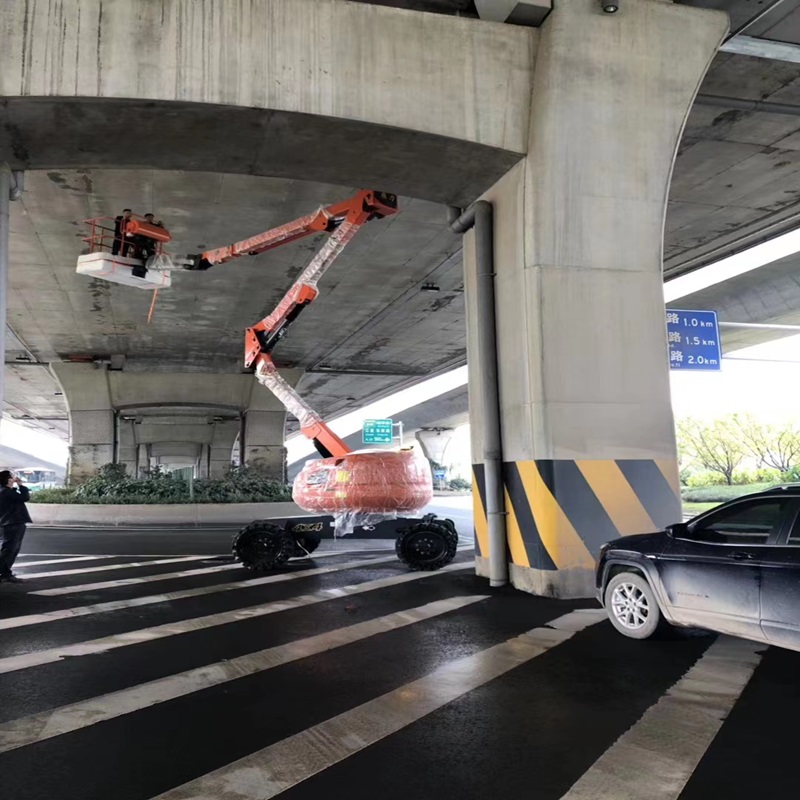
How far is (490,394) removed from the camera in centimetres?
891

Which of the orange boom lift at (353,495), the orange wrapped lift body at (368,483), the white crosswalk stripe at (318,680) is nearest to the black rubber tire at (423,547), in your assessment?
the orange boom lift at (353,495)

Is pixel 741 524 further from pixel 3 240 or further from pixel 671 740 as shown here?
pixel 3 240

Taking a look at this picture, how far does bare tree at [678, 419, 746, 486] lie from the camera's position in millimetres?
43375

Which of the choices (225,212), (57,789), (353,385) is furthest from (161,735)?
(353,385)

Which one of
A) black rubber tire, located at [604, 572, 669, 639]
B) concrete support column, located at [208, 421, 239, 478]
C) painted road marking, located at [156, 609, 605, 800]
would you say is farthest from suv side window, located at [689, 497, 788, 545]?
concrete support column, located at [208, 421, 239, 478]

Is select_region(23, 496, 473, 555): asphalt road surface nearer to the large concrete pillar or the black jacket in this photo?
the black jacket

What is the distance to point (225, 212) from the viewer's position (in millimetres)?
14227

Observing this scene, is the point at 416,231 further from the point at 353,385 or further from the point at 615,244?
the point at 353,385

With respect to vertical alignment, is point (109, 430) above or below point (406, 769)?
above

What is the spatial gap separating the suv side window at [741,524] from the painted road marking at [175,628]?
4522mm

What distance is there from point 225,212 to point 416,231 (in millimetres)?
4220

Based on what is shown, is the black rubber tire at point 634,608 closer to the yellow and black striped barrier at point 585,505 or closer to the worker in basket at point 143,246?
the yellow and black striped barrier at point 585,505

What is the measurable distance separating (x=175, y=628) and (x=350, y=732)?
3.42 meters

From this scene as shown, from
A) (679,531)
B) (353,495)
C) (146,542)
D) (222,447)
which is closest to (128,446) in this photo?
(222,447)
